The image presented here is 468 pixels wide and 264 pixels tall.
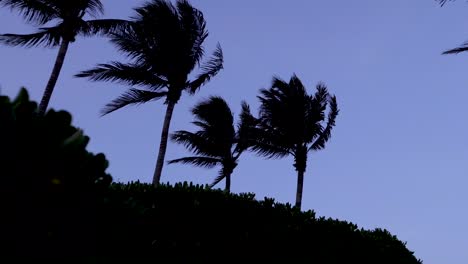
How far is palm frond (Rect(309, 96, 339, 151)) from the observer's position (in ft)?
73.8

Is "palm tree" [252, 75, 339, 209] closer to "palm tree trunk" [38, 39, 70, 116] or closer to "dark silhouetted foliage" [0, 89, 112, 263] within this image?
"palm tree trunk" [38, 39, 70, 116]

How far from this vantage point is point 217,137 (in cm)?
2634

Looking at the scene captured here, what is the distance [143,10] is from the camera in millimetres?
17734

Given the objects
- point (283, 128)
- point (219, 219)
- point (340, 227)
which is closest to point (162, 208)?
point (219, 219)

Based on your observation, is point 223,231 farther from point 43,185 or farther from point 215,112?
point 215,112

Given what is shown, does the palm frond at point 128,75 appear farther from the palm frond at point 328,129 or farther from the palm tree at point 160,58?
the palm frond at point 328,129

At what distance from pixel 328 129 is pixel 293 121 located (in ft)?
5.96

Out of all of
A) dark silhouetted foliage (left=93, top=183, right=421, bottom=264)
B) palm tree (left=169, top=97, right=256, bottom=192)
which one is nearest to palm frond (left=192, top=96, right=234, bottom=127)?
palm tree (left=169, top=97, right=256, bottom=192)

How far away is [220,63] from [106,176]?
15491 mm

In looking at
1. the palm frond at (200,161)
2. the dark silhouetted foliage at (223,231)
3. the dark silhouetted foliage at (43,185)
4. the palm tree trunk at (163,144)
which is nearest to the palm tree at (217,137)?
the palm frond at (200,161)

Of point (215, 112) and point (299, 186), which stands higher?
point (215, 112)

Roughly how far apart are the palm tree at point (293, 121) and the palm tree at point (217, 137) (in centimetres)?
236

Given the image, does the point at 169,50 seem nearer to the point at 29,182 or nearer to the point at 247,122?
the point at 247,122

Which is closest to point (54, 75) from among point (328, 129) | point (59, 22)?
point (59, 22)
